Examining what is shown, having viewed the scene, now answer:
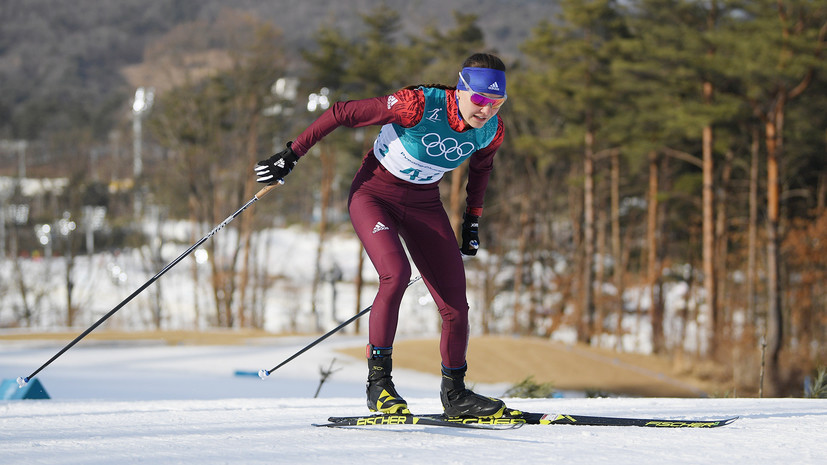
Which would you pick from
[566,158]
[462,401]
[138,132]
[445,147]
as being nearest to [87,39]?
[138,132]

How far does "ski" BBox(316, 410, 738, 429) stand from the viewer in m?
3.24

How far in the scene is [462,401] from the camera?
341cm

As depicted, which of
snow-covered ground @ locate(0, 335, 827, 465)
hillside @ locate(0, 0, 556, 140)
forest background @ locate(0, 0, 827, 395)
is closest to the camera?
snow-covered ground @ locate(0, 335, 827, 465)

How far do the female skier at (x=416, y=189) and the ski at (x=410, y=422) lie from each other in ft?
0.14

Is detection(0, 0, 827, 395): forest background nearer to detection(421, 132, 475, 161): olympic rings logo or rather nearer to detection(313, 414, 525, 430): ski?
detection(313, 414, 525, 430): ski

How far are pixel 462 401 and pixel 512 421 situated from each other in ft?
0.73

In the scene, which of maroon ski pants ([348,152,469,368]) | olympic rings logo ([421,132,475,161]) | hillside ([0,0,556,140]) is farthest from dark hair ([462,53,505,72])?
hillside ([0,0,556,140])

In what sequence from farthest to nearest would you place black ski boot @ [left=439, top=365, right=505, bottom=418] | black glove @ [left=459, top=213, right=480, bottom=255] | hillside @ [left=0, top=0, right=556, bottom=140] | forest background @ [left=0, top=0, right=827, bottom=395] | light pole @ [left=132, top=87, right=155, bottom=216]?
hillside @ [left=0, top=0, right=556, bottom=140]
light pole @ [left=132, top=87, right=155, bottom=216]
forest background @ [left=0, top=0, right=827, bottom=395]
black glove @ [left=459, top=213, right=480, bottom=255]
black ski boot @ [left=439, top=365, right=505, bottom=418]

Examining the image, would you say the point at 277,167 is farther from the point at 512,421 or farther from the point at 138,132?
the point at 138,132

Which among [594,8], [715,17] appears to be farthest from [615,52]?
[715,17]

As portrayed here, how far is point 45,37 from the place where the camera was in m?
133

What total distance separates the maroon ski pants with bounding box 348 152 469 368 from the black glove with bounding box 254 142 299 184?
315mm

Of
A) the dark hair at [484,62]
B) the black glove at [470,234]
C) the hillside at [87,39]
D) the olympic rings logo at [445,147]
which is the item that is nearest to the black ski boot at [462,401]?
the black glove at [470,234]

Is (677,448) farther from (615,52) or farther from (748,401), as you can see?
(615,52)
